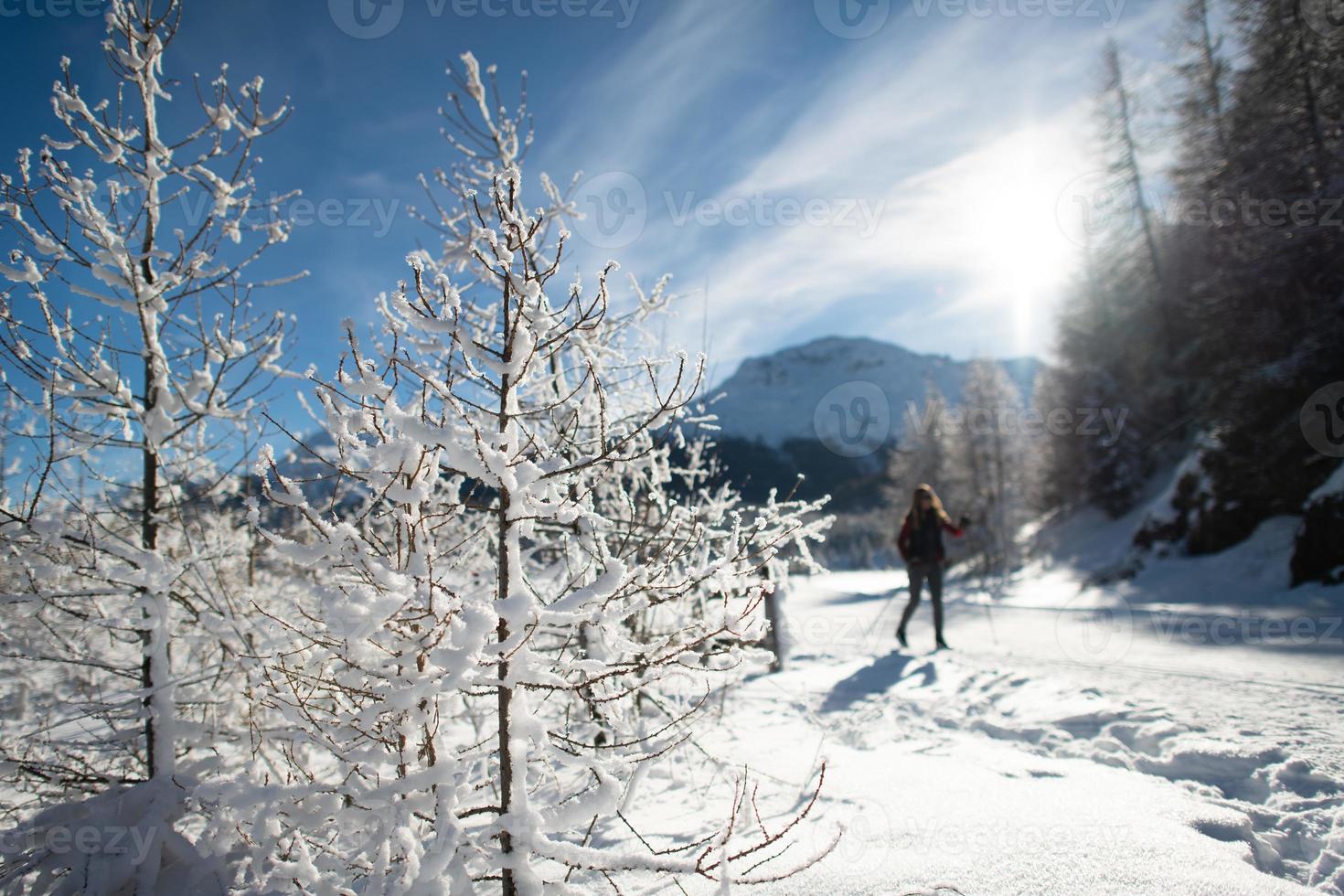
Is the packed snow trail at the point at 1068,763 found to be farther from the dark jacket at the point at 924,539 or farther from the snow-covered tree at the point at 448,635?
the dark jacket at the point at 924,539

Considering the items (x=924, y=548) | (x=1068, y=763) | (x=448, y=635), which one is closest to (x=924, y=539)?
(x=924, y=548)

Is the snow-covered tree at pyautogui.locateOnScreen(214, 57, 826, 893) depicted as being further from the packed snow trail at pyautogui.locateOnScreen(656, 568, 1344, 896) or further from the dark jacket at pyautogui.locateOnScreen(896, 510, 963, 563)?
the dark jacket at pyautogui.locateOnScreen(896, 510, 963, 563)

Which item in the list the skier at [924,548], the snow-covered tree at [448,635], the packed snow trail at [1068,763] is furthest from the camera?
the skier at [924,548]

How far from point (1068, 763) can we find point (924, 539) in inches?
166

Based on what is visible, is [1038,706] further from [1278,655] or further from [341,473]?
[341,473]

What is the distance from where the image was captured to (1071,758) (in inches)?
147

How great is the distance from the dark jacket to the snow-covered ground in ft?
3.79

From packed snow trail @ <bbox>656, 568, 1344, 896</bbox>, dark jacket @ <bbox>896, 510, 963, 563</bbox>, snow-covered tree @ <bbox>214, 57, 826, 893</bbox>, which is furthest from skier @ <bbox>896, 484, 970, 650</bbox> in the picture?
snow-covered tree @ <bbox>214, 57, 826, 893</bbox>

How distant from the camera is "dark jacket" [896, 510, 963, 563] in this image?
761 centimetres

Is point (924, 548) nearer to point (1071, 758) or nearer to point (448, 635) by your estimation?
point (1071, 758)

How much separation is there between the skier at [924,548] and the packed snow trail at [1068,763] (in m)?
0.58

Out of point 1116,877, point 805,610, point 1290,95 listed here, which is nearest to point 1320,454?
point 1290,95

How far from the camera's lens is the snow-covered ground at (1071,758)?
7.64ft

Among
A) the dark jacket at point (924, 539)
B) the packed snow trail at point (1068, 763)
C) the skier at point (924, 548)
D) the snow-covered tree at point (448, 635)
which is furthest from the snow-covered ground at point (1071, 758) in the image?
the dark jacket at point (924, 539)
